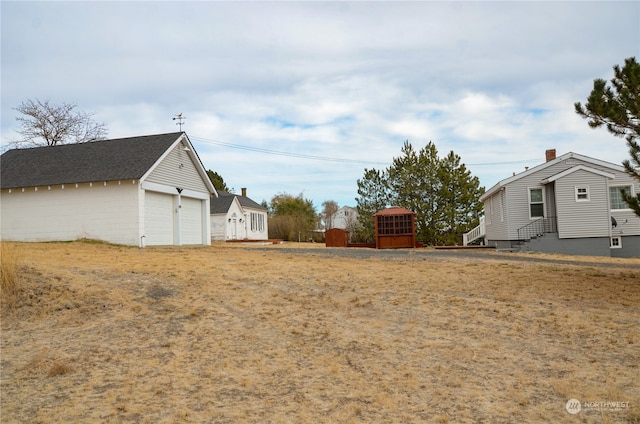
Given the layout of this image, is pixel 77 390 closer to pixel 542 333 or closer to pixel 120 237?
pixel 542 333

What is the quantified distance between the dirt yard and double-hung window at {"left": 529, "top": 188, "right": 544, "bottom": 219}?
1532cm

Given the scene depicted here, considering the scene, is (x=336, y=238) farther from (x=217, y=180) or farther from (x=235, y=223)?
(x=217, y=180)

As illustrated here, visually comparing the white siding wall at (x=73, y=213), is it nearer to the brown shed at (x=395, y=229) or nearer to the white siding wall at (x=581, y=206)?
the brown shed at (x=395, y=229)

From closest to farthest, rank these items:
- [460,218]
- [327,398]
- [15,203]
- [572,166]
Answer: [327,398] → [15,203] → [572,166] → [460,218]

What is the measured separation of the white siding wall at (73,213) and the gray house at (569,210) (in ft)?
56.5

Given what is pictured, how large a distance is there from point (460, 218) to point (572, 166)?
1070 cm

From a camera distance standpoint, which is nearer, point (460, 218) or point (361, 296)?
point (361, 296)

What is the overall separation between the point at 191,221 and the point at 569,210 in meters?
17.4

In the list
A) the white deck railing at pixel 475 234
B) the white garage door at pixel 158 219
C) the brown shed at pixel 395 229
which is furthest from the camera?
the white deck railing at pixel 475 234

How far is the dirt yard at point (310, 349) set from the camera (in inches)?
201

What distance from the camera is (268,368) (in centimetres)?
610

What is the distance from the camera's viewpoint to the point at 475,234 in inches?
1310

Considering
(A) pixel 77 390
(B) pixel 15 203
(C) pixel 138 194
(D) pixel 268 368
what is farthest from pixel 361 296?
(B) pixel 15 203

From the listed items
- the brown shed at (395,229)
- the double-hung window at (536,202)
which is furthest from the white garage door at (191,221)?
the double-hung window at (536,202)
